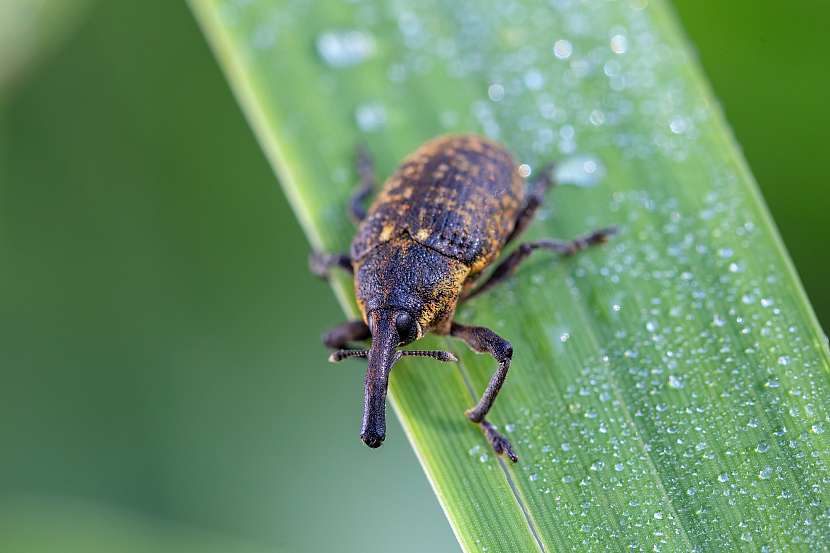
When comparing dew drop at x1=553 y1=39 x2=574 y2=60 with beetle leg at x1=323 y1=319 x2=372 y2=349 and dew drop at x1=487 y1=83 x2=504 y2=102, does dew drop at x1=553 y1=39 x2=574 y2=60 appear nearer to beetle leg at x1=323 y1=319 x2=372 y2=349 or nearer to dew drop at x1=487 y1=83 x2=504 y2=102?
dew drop at x1=487 y1=83 x2=504 y2=102

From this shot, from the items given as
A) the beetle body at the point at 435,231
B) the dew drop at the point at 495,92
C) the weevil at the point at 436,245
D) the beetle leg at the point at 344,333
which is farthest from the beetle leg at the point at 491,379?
the dew drop at the point at 495,92

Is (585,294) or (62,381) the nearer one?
(585,294)

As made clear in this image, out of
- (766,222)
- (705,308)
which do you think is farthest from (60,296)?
(766,222)

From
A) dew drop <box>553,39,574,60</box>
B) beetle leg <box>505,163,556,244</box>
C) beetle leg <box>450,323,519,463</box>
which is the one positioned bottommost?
beetle leg <box>450,323,519,463</box>

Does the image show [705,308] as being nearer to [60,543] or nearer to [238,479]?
[238,479]

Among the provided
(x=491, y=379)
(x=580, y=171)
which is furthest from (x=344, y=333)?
(x=580, y=171)

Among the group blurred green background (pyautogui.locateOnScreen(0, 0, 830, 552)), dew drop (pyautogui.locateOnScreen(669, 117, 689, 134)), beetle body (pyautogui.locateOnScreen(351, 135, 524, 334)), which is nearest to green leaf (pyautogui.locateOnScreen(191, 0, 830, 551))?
dew drop (pyautogui.locateOnScreen(669, 117, 689, 134))

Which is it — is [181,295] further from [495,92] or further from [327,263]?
[495,92]
